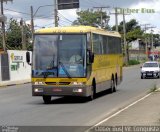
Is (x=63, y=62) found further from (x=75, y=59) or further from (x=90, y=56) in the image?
(x=90, y=56)

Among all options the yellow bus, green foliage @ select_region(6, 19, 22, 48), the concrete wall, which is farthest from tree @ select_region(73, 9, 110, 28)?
the yellow bus

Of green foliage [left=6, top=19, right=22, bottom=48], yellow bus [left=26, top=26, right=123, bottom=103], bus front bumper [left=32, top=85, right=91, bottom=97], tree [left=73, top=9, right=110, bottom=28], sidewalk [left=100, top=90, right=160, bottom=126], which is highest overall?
tree [left=73, top=9, right=110, bottom=28]

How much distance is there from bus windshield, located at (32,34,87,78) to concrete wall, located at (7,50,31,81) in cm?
2434

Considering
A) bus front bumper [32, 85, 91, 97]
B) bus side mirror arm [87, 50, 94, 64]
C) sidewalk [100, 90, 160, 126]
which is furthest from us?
bus side mirror arm [87, 50, 94, 64]

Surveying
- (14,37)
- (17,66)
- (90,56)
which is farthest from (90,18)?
(90,56)

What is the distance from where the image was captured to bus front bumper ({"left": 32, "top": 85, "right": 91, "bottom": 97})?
71.1 ft

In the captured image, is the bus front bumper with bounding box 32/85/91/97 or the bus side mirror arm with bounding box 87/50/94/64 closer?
the bus front bumper with bounding box 32/85/91/97

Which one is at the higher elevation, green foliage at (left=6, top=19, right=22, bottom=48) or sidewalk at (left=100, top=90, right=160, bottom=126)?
green foliage at (left=6, top=19, right=22, bottom=48)

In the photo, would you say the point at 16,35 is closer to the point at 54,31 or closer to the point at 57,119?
the point at 54,31

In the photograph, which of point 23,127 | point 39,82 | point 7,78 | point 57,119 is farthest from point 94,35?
point 7,78

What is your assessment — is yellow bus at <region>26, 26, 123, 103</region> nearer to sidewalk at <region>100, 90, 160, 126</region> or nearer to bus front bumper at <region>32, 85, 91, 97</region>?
bus front bumper at <region>32, 85, 91, 97</region>

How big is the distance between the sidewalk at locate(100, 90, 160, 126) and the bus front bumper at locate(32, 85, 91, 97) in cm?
337

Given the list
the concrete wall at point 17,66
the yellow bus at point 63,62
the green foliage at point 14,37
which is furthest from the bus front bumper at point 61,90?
the green foliage at point 14,37

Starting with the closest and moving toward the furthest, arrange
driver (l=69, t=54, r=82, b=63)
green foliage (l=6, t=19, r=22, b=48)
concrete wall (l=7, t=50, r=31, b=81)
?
driver (l=69, t=54, r=82, b=63) < concrete wall (l=7, t=50, r=31, b=81) < green foliage (l=6, t=19, r=22, b=48)
